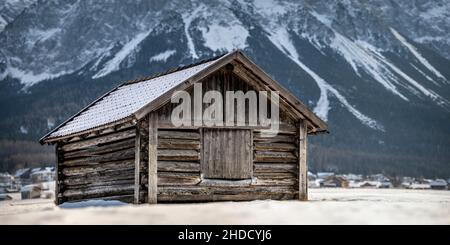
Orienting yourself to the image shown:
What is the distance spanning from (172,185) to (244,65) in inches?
160

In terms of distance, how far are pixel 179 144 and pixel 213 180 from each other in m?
1.43

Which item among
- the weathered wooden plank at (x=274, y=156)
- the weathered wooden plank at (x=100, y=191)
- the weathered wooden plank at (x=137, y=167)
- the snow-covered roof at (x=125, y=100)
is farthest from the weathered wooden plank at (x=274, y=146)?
the weathered wooden plank at (x=100, y=191)

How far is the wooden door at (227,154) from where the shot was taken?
26.3m

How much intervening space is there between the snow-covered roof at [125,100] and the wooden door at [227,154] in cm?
187

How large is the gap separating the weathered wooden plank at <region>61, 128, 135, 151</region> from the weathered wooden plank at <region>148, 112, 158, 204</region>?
67 cm

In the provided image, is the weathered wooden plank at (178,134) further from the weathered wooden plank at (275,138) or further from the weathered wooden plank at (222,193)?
the weathered wooden plank at (275,138)

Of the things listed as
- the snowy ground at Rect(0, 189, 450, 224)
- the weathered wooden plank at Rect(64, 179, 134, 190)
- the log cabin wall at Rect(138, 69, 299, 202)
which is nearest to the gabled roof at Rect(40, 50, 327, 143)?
the log cabin wall at Rect(138, 69, 299, 202)

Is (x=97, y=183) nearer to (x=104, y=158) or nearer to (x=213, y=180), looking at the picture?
(x=104, y=158)

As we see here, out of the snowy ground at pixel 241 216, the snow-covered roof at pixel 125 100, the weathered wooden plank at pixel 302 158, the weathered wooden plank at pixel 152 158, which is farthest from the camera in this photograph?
the weathered wooden plank at pixel 302 158

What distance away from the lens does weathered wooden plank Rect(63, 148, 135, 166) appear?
26.2 meters
